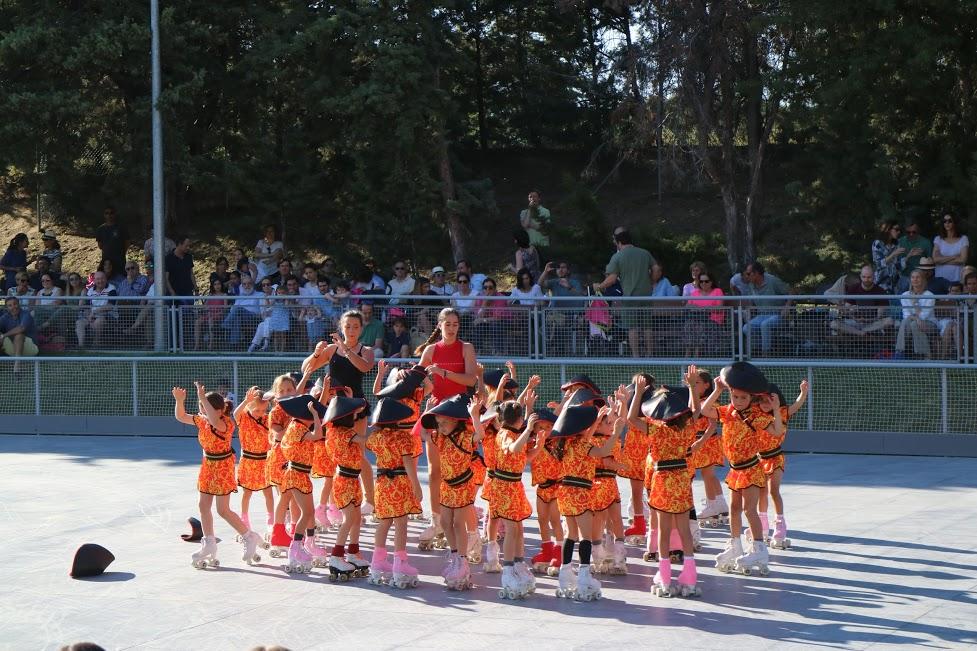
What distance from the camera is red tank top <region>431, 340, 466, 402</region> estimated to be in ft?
37.3

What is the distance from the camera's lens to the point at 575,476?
9.33 metres

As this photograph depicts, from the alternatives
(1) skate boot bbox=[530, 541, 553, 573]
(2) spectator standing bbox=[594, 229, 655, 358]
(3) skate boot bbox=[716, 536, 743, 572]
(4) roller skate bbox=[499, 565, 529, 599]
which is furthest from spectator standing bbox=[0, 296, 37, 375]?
(3) skate boot bbox=[716, 536, 743, 572]

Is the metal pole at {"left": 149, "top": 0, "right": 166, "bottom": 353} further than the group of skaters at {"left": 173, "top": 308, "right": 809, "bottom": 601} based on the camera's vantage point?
Yes

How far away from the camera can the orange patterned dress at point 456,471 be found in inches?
382

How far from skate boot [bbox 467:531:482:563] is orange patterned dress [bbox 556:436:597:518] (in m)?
1.29

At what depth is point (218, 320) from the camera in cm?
1848

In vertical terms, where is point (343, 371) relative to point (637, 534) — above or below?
above

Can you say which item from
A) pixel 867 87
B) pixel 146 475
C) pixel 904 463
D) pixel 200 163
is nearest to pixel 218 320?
pixel 146 475

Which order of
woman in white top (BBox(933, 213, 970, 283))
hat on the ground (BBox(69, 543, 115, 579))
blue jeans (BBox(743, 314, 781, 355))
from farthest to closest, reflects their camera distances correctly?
woman in white top (BBox(933, 213, 970, 283))
blue jeans (BBox(743, 314, 781, 355))
hat on the ground (BBox(69, 543, 115, 579))

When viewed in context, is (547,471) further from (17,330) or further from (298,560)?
(17,330)

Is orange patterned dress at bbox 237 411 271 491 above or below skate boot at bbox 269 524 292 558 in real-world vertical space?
above

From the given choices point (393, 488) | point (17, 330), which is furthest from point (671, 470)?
point (17, 330)

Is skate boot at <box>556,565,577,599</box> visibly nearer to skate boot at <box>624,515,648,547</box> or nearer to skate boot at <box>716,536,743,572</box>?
skate boot at <box>716,536,743,572</box>

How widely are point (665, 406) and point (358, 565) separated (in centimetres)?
279
